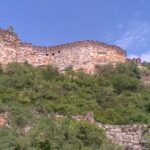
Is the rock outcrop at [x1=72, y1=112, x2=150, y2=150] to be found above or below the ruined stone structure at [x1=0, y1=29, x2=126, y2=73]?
below

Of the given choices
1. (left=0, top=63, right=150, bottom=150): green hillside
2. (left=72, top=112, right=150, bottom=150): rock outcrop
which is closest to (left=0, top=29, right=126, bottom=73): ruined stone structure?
(left=0, top=63, right=150, bottom=150): green hillside

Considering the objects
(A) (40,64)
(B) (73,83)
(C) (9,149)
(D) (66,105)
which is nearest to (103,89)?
(B) (73,83)

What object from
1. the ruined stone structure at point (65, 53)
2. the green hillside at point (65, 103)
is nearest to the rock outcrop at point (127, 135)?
the green hillside at point (65, 103)

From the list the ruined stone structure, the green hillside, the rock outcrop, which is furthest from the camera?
the ruined stone structure

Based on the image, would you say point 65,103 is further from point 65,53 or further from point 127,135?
point 65,53

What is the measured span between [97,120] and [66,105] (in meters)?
1.89

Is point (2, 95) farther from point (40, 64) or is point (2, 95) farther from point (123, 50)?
point (123, 50)

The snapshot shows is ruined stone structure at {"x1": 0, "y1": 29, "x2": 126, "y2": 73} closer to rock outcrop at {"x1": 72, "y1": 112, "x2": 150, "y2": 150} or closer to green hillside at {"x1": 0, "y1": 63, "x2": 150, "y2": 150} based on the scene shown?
green hillside at {"x1": 0, "y1": 63, "x2": 150, "y2": 150}

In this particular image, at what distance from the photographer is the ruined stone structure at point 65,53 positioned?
4022 centimetres

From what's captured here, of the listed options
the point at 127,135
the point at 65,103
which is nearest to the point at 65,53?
the point at 65,103

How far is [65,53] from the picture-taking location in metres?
41.1

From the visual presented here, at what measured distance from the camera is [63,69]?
40.3m

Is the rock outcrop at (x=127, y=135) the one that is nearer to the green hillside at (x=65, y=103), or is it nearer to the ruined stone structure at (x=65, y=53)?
the green hillside at (x=65, y=103)

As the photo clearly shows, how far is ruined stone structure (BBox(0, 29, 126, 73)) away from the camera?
40.2 meters
